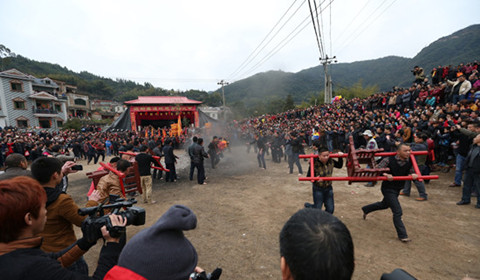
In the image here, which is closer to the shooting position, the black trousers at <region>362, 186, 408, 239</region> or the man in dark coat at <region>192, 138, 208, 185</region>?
the black trousers at <region>362, 186, 408, 239</region>

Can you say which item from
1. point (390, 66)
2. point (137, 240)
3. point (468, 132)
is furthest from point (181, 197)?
point (390, 66)

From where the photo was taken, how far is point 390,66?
96375mm

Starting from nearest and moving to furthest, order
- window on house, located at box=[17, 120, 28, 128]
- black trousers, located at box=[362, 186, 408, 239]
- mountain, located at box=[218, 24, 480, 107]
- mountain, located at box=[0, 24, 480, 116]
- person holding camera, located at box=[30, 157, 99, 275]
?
person holding camera, located at box=[30, 157, 99, 275] → black trousers, located at box=[362, 186, 408, 239] → window on house, located at box=[17, 120, 28, 128] → mountain, located at box=[0, 24, 480, 116] → mountain, located at box=[218, 24, 480, 107]

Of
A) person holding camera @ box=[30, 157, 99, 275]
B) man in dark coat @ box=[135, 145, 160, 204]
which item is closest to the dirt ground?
man in dark coat @ box=[135, 145, 160, 204]

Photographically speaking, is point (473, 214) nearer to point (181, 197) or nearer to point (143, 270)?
point (143, 270)

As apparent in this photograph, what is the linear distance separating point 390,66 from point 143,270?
12421cm

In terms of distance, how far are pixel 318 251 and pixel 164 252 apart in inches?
31.8

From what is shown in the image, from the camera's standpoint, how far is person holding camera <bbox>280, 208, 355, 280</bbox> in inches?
35.1

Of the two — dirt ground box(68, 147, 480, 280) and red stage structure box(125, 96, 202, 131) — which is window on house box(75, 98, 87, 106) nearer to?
red stage structure box(125, 96, 202, 131)

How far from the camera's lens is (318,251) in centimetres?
90

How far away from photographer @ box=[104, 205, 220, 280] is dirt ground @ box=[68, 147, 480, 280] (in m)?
2.37

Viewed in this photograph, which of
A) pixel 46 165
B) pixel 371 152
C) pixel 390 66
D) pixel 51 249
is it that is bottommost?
pixel 51 249

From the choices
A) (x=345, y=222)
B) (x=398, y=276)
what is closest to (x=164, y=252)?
(x=398, y=276)

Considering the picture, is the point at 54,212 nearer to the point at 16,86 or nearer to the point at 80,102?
the point at 16,86
